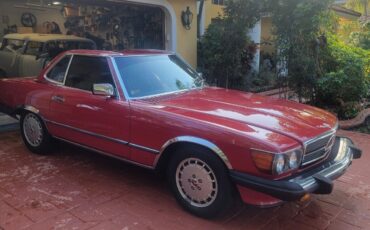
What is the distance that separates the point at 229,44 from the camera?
8719mm

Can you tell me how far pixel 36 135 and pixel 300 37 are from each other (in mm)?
5187

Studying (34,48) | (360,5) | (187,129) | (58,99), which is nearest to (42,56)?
(34,48)

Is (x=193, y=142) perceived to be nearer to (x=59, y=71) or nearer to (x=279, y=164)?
(x=279, y=164)

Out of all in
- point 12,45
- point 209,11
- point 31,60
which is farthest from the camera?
point 209,11

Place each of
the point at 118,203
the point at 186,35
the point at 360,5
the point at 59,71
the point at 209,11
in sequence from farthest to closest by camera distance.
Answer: the point at 360,5
the point at 209,11
the point at 186,35
the point at 59,71
the point at 118,203

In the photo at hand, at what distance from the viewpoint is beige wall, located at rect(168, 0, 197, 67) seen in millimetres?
9367

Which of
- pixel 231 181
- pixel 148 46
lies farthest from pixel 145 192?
pixel 148 46

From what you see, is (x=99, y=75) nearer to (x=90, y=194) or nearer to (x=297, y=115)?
(x=90, y=194)

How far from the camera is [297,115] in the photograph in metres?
3.77

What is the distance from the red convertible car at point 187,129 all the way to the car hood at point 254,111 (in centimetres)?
1

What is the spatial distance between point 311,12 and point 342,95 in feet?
7.20

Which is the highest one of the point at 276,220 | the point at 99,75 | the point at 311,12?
the point at 311,12

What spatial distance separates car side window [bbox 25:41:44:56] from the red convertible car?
4.56m

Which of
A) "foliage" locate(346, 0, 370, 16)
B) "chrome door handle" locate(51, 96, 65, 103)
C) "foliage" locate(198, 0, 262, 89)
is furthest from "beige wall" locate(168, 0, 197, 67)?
"foliage" locate(346, 0, 370, 16)
